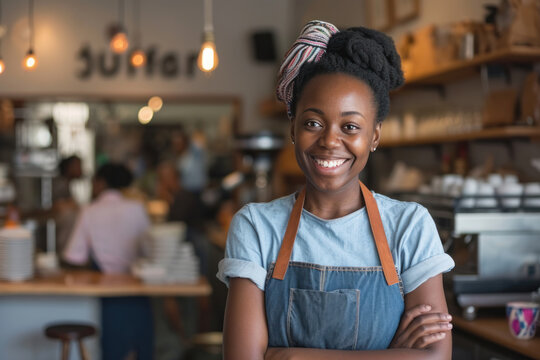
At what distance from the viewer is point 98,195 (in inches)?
188

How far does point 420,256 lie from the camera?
1.52 metres

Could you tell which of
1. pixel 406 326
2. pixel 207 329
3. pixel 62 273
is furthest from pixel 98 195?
pixel 406 326

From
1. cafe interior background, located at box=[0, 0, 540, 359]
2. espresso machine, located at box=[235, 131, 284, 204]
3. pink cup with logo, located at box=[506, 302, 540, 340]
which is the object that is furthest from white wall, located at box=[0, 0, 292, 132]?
pink cup with logo, located at box=[506, 302, 540, 340]

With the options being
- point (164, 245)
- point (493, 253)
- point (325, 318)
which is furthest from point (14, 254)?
point (325, 318)

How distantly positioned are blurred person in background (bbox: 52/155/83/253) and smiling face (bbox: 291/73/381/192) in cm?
486

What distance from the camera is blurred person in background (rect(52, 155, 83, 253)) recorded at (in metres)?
6.02

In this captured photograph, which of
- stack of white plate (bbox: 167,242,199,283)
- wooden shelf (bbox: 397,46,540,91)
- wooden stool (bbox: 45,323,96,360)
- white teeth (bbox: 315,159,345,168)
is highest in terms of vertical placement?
wooden shelf (bbox: 397,46,540,91)

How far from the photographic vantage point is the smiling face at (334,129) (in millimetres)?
1512

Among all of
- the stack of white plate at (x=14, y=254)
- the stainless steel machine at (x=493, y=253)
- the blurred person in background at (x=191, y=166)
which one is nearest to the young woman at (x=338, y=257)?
the stainless steel machine at (x=493, y=253)

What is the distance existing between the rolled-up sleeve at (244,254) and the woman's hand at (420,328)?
0.33 meters

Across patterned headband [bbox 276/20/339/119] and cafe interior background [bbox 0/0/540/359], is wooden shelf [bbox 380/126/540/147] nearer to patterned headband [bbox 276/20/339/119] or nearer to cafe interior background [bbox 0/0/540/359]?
cafe interior background [bbox 0/0/540/359]

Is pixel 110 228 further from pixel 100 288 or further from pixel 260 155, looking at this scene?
pixel 260 155

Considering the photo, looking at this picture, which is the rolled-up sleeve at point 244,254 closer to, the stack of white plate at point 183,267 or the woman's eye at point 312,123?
the woman's eye at point 312,123

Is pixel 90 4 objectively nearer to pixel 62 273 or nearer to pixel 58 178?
pixel 58 178
